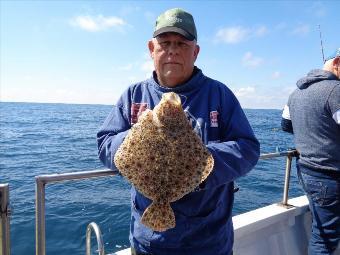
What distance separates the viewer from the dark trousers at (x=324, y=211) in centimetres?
382

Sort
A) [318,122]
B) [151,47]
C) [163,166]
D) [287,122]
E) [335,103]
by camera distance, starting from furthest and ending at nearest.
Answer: [287,122] < [318,122] < [335,103] < [151,47] < [163,166]

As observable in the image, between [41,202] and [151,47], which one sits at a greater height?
[151,47]

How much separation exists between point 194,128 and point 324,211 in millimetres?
2434

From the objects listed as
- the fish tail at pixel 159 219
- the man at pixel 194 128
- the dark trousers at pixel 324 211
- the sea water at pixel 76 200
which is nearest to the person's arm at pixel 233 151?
the man at pixel 194 128

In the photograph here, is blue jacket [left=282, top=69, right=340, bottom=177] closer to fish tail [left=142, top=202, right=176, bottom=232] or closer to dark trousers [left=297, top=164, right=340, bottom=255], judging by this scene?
dark trousers [left=297, top=164, right=340, bottom=255]

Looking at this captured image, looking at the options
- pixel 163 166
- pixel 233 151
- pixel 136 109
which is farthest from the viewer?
pixel 136 109

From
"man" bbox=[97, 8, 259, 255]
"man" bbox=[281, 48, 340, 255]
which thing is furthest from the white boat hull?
"man" bbox=[97, 8, 259, 255]

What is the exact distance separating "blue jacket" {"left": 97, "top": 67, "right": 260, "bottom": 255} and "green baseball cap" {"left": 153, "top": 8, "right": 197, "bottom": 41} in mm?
314

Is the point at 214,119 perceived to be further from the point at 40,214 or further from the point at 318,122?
the point at 318,122

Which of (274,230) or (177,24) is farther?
(274,230)

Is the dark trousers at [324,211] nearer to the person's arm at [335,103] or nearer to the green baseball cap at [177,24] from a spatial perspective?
the person's arm at [335,103]

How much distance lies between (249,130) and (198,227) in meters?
0.75

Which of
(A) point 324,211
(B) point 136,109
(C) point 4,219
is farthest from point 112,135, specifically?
(A) point 324,211

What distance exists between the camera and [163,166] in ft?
6.73
